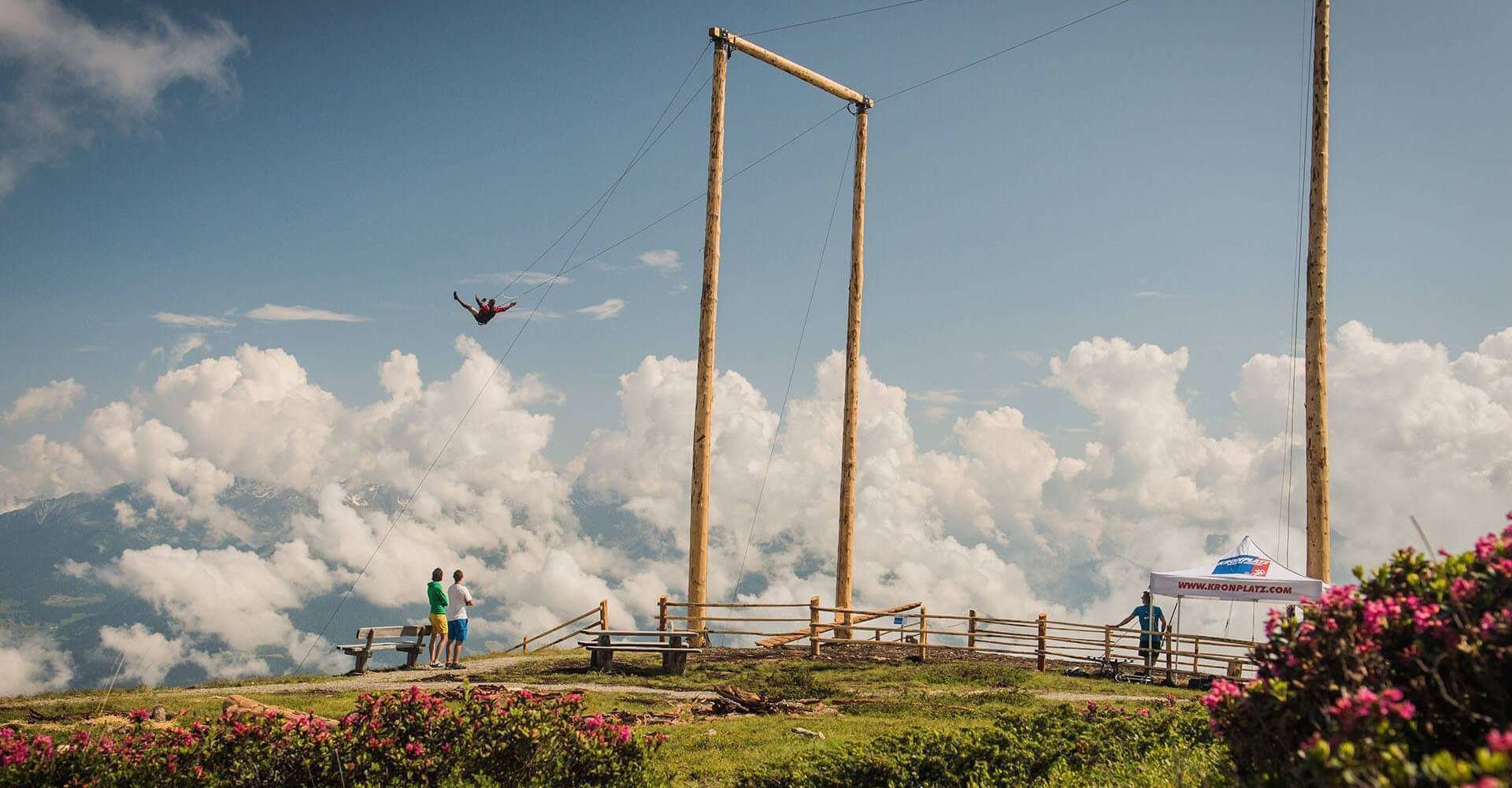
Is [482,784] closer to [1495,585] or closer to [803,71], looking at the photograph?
[1495,585]

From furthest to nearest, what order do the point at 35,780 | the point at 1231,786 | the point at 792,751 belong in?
1. the point at 792,751
2. the point at 35,780
3. the point at 1231,786

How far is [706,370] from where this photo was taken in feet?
70.7

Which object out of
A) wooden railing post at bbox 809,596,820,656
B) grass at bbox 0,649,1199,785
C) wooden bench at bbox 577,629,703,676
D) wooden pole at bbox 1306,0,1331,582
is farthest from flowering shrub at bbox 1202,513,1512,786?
wooden railing post at bbox 809,596,820,656

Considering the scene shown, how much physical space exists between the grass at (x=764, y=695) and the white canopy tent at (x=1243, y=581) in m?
2.58

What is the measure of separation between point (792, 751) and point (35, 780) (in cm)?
737

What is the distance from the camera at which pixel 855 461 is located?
2491 centimetres

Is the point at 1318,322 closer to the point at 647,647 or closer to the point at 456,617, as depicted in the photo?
the point at 647,647

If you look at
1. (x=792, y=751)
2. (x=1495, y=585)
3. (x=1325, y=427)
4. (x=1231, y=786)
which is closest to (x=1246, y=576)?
(x=1325, y=427)

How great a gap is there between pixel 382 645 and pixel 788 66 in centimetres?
1725

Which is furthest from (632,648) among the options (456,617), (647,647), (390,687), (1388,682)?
(1388,682)

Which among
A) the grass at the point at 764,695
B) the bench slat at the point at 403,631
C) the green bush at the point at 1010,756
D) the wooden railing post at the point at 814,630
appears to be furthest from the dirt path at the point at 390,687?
the green bush at the point at 1010,756

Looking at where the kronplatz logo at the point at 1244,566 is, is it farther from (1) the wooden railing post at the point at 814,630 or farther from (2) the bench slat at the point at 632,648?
(2) the bench slat at the point at 632,648

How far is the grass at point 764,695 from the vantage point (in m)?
11.4

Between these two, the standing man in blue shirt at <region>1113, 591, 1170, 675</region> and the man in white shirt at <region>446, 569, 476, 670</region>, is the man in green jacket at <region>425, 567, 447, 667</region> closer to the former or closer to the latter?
the man in white shirt at <region>446, 569, 476, 670</region>
